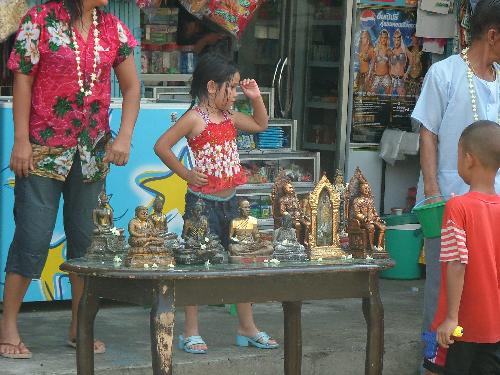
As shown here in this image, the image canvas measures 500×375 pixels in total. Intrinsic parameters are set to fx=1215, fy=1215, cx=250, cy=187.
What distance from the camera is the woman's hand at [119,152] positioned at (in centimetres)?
567

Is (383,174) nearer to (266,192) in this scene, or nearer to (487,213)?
(266,192)

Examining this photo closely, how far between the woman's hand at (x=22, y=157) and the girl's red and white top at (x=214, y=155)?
2.70ft

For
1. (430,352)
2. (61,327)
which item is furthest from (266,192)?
(430,352)

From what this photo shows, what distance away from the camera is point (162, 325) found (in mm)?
4617

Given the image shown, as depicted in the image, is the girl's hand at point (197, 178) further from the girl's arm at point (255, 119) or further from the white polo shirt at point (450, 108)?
the white polo shirt at point (450, 108)

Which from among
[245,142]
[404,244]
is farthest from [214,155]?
[404,244]

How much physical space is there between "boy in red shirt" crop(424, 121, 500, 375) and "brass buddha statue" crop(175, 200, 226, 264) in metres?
0.92

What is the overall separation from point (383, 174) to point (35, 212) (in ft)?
13.2

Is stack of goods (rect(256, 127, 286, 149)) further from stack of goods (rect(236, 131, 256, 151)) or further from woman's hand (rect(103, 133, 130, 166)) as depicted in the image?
woman's hand (rect(103, 133, 130, 166))

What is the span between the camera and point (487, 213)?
4762 mm

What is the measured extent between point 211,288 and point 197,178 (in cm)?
123

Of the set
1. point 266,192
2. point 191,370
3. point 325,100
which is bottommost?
point 191,370

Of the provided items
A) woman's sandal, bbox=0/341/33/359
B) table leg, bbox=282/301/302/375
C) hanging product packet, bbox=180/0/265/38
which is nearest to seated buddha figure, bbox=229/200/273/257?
table leg, bbox=282/301/302/375

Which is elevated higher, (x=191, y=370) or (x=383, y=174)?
(x=383, y=174)
